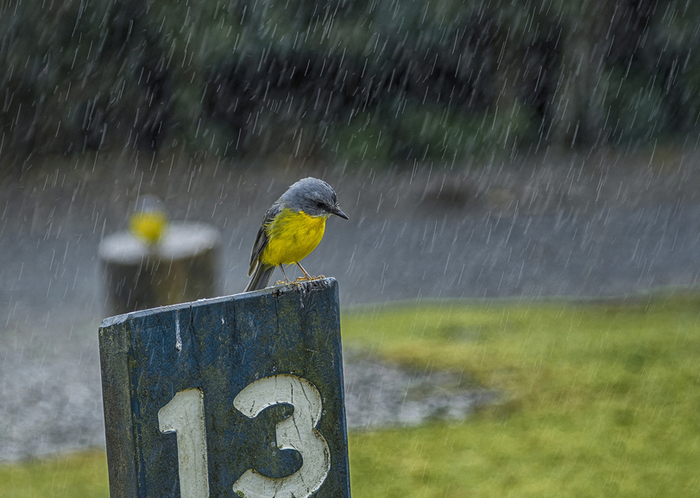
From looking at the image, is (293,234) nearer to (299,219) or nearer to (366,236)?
(299,219)

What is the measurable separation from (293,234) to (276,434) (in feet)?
5.83

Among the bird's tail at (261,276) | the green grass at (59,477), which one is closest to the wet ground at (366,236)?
the green grass at (59,477)

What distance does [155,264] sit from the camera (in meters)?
6.89

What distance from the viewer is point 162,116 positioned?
15508mm

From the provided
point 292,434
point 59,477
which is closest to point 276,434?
point 292,434

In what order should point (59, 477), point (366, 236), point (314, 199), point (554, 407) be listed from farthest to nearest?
point (366, 236), point (554, 407), point (59, 477), point (314, 199)

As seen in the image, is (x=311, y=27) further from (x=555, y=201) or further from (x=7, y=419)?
(x=7, y=419)

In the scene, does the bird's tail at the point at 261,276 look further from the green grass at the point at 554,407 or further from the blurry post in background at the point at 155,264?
the blurry post in background at the point at 155,264

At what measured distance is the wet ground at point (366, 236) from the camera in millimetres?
7512

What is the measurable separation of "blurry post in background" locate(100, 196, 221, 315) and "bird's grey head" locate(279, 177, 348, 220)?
332 centimetres

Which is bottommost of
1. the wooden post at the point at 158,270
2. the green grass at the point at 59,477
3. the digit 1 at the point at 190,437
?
the green grass at the point at 59,477

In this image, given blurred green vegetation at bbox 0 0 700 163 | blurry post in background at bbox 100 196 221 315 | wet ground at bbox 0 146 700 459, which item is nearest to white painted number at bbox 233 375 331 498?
wet ground at bbox 0 146 700 459

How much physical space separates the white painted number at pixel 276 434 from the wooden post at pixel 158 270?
4833mm

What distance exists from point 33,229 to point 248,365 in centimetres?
1115
